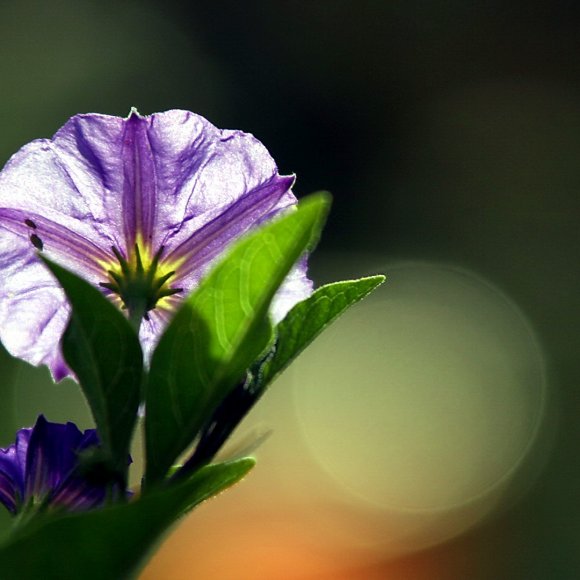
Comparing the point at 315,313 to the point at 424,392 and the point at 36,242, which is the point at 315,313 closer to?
the point at 36,242

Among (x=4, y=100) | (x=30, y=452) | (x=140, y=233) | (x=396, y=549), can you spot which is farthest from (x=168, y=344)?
(x=4, y=100)

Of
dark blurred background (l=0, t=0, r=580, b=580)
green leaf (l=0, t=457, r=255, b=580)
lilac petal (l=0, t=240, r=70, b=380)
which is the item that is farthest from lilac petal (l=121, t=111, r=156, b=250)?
dark blurred background (l=0, t=0, r=580, b=580)

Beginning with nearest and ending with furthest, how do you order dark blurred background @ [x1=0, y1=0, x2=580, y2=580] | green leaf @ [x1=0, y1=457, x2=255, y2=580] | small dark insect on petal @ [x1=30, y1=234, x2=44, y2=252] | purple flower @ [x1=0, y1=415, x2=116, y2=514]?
green leaf @ [x1=0, y1=457, x2=255, y2=580] → purple flower @ [x1=0, y1=415, x2=116, y2=514] → small dark insect on petal @ [x1=30, y1=234, x2=44, y2=252] → dark blurred background @ [x1=0, y1=0, x2=580, y2=580]

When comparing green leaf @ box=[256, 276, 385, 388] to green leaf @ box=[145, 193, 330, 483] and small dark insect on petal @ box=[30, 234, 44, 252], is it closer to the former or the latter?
green leaf @ box=[145, 193, 330, 483]

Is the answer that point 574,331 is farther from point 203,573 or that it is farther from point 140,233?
point 140,233

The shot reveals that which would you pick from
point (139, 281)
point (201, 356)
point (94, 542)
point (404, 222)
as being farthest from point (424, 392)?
point (94, 542)

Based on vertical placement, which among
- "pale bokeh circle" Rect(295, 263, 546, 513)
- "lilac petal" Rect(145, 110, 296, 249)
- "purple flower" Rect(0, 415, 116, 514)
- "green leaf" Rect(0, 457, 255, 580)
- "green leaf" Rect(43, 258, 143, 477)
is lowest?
"pale bokeh circle" Rect(295, 263, 546, 513)
